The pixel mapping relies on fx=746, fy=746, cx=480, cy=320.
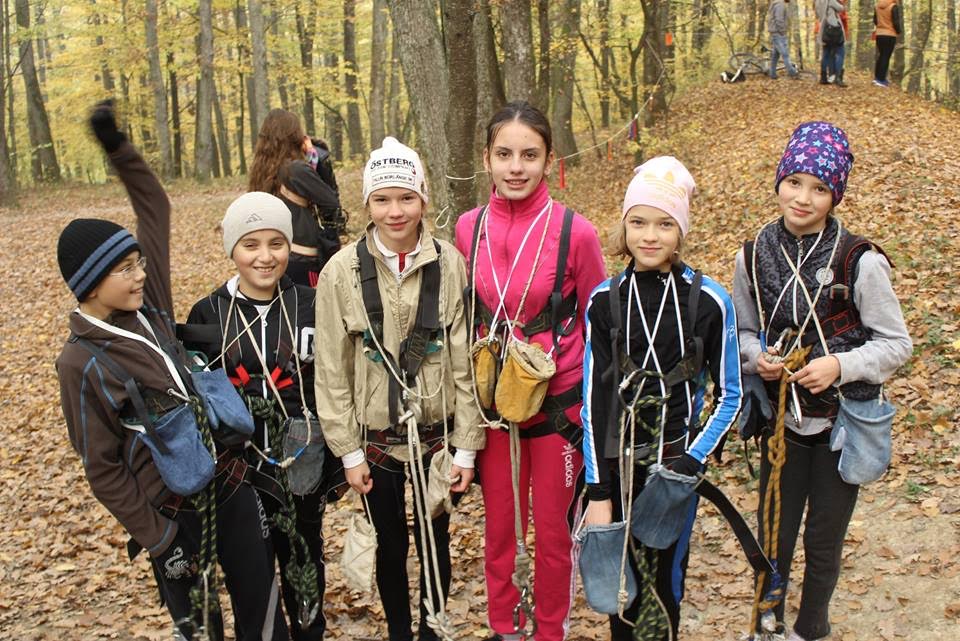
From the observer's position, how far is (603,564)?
9.94 ft

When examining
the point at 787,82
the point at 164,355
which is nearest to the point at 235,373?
the point at 164,355

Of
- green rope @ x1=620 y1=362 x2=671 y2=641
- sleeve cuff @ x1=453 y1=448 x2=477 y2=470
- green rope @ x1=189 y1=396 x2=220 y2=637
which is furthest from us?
sleeve cuff @ x1=453 y1=448 x2=477 y2=470

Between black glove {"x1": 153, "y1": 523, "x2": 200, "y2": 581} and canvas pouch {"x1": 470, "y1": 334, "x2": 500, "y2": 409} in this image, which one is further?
canvas pouch {"x1": 470, "y1": 334, "x2": 500, "y2": 409}

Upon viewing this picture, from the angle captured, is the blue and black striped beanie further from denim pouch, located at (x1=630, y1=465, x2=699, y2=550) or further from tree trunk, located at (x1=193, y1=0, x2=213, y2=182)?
tree trunk, located at (x1=193, y1=0, x2=213, y2=182)

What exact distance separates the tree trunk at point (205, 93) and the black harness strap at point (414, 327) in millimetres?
22309

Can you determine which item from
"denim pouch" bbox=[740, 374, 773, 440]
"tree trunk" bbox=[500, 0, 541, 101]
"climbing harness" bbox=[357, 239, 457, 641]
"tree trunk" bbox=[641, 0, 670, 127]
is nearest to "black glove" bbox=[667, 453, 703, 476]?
"denim pouch" bbox=[740, 374, 773, 440]

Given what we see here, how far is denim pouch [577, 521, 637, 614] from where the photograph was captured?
3014 millimetres

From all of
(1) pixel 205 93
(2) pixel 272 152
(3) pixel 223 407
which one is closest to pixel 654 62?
(2) pixel 272 152

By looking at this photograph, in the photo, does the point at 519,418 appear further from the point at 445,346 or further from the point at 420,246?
the point at 420,246

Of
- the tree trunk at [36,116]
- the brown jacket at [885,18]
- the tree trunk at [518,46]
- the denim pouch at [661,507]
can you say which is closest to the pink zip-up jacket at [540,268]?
the denim pouch at [661,507]

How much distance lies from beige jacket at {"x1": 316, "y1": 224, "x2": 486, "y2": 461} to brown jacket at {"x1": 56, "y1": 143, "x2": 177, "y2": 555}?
67 centimetres

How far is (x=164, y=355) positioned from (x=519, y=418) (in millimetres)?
1501

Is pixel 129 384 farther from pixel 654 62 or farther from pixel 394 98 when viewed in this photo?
pixel 394 98

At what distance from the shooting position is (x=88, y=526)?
20.9 feet
